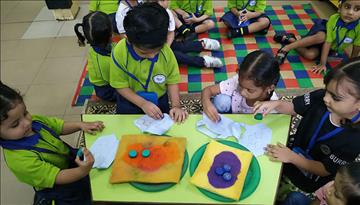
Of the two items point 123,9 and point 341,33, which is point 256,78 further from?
point 123,9

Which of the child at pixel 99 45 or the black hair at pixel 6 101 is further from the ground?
the black hair at pixel 6 101

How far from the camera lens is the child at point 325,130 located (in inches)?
37.3

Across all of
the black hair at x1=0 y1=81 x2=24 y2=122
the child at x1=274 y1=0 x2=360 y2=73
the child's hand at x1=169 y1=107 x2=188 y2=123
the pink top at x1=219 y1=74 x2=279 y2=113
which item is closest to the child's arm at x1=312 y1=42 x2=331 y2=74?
the child at x1=274 y1=0 x2=360 y2=73

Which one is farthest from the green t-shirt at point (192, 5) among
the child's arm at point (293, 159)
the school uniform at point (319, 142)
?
the child's arm at point (293, 159)

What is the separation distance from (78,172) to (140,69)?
0.54m

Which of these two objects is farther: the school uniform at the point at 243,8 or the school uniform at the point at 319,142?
the school uniform at the point at 243,8

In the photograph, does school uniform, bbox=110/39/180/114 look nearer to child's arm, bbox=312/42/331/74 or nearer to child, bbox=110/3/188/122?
child, bbox=110/3/188/122

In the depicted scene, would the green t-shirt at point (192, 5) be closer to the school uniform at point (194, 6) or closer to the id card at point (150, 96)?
the school uniform at point (194, 6)

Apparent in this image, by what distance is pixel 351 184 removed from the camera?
757 millimetres

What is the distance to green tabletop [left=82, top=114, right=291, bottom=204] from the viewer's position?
2.77 feet

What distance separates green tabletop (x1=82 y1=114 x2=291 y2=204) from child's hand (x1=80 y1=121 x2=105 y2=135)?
0.02 m

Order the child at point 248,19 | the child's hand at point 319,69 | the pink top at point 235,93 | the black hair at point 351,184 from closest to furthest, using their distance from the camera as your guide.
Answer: the black hair at point 351,184
the pink top at point 235,93
the child's hand at point 319,69
the child at point 248,19

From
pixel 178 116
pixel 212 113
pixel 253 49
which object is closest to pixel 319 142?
pixel 212 113

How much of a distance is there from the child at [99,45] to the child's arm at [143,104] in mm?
387
